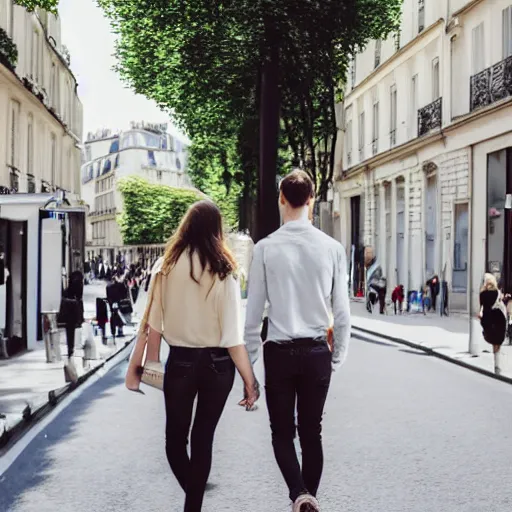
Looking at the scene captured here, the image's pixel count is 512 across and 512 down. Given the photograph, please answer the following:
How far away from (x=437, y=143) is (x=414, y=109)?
3276 millimetres

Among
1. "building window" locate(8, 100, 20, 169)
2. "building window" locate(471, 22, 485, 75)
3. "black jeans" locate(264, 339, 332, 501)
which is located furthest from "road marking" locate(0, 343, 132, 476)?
"building window" locate(471, 22, 485, 75)

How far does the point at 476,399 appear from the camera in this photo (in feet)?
38.4

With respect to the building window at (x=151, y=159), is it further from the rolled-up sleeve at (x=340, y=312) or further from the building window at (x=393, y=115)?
the rolled-up sleeve at (x=340, y=312)

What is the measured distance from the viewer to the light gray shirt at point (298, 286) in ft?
17.1

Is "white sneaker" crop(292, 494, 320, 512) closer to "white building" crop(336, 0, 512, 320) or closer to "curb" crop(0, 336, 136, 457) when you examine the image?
"curb" crop(0, 336, 136, 457)

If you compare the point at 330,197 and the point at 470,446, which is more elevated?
the point at 330,197

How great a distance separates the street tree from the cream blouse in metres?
23.9

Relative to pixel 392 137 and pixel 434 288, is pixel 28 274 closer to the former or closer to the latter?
pixel 434 288

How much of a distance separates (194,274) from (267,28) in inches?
1013

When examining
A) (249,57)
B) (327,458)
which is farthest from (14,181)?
(327,458)

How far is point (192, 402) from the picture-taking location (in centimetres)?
508

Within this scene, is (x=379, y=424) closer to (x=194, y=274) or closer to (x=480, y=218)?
(x=194, y=274)

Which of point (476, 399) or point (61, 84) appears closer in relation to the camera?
point (476, 399)

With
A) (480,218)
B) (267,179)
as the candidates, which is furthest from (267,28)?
(480,218)
